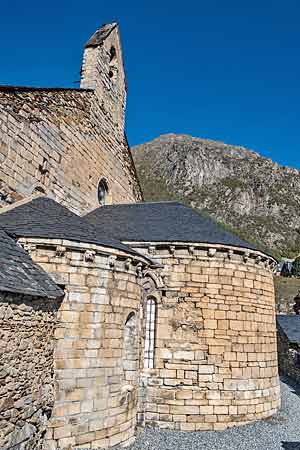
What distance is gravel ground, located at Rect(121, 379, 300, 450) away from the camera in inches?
336

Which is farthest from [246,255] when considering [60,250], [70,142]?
[70,142]

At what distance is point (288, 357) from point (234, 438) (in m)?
12.4

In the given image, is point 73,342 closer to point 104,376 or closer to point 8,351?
point 104,376

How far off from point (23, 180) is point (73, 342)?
467cm

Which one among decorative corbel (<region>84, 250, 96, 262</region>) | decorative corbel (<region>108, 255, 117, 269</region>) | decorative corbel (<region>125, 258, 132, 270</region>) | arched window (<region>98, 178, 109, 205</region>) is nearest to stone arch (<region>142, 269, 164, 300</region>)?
decorative corbel (<region>125, 258, 132, 270</region>)

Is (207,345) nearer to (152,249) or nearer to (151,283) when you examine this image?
(151,283)

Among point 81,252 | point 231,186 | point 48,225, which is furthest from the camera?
point 231,186

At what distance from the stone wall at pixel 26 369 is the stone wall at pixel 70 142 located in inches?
147

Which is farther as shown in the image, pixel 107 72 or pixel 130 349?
pixel 107 72

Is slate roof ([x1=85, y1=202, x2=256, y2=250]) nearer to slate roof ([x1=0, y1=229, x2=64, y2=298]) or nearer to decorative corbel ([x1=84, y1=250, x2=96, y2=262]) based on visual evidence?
decorative corbel ([x1=84, y1=250, x2=96, y2=262])

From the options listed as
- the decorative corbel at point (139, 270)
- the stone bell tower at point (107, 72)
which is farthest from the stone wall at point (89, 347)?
the stone bell tower at point (107, 72)

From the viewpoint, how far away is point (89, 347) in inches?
312

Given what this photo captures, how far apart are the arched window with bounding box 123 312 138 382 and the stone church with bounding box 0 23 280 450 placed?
0.03 meters

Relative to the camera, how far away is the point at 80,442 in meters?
7.55
